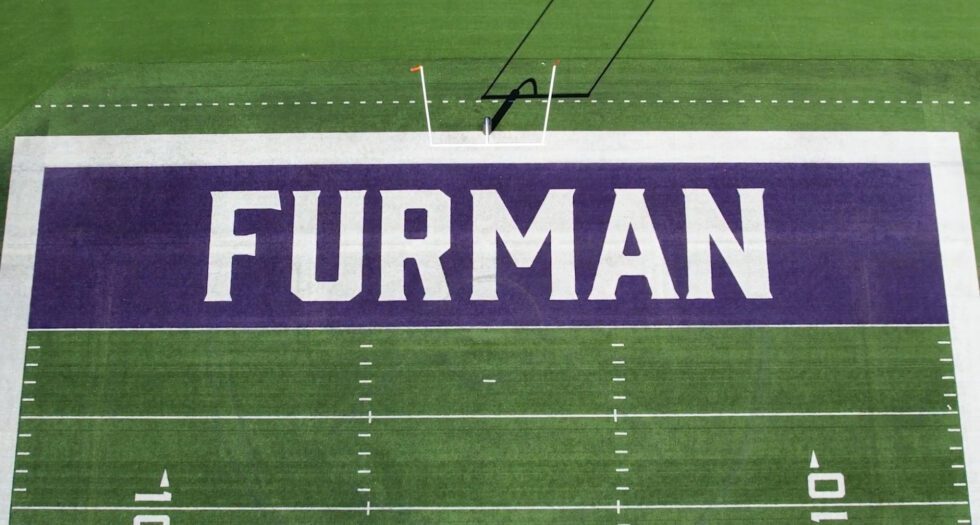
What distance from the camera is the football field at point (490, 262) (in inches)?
558

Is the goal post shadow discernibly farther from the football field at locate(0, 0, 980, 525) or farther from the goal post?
the goal post

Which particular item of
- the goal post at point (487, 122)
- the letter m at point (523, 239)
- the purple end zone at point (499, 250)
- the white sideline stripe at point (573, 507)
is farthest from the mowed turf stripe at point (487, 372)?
the goal post at point (487, 122)

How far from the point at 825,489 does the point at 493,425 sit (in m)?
6.54

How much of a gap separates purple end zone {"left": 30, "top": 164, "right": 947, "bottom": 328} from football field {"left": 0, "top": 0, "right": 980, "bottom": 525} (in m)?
0.06

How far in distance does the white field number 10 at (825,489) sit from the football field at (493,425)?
2.2 inches

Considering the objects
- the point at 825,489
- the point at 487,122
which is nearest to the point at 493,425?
the point at 487,122

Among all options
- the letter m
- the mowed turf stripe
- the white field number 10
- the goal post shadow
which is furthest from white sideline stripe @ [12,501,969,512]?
the goal post shadow

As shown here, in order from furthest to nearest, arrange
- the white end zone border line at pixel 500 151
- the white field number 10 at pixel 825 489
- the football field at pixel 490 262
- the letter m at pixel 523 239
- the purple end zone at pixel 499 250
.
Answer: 1. the white end zone border line at pixel 500 151
2. the letter m at pixel 523 239
3. the purple end zone at pixel 499 250
4. the football field at pixel 490 262
5. the white field number 10 at pixel 825 489

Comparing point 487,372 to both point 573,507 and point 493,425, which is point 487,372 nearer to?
point 493,425

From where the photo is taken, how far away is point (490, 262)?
49.0 ft

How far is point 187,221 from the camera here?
49.5ft

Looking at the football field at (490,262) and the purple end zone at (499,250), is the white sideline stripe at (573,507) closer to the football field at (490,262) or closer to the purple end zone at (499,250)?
the football field at (490,262)

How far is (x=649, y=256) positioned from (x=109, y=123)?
11806 millimetres

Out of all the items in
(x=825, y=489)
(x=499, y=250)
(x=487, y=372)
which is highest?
(x=499, y=250)
